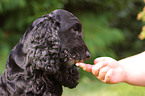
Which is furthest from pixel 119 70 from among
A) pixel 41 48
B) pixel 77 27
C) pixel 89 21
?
pixel 89 21

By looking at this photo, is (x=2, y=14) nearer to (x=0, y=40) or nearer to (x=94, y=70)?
Result: (x=0, y=40)

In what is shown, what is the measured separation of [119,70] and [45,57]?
64 cm

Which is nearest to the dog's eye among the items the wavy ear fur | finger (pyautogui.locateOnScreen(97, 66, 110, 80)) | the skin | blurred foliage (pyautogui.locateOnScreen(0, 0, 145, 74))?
the wavy ear fur

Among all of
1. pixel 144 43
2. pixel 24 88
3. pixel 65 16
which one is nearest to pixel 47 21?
pixel 65 16

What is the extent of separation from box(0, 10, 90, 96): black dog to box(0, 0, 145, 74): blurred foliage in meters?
3.81

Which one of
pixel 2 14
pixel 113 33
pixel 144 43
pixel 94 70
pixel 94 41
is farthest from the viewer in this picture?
pixel 144 43

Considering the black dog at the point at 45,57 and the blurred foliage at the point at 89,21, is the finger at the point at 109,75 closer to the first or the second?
the black dog at the point at 45,57

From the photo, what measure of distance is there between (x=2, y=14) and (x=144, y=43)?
8211 mm

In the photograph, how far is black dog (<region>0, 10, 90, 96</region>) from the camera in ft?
6.43

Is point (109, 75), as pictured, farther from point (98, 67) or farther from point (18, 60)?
point (18, 60)

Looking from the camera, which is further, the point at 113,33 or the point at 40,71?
the point at 113,33

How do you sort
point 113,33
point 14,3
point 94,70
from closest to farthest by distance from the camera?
point 94,70 → point 14,3 → point 113,33

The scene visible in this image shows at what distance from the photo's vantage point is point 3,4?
23.4 feet

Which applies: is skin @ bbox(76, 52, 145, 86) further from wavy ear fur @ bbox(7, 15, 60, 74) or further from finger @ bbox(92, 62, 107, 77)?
wavy ear fur @ bbox(7, 15, 60, 74)
